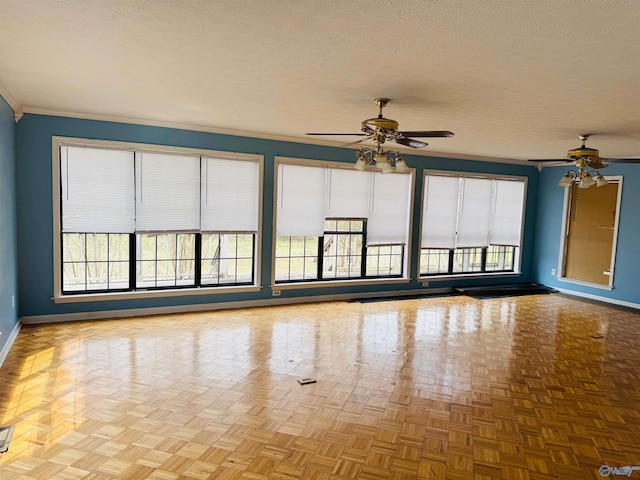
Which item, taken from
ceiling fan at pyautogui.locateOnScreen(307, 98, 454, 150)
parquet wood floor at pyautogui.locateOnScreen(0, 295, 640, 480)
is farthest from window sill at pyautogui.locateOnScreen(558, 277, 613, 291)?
ceiling fan at pyautogui.locateOnScreen(307, 98, 454, 150)

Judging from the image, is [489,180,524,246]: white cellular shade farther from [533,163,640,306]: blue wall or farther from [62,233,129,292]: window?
[62,233,129,292]: window

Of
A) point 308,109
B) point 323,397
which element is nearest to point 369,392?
point 323,397

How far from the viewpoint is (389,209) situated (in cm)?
720

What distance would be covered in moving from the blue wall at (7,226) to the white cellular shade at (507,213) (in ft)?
24.2

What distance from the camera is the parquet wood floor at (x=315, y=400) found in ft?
8.50

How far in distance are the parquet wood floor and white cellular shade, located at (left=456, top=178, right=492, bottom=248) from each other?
8.50ft

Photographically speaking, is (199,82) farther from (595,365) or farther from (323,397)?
(595,365)

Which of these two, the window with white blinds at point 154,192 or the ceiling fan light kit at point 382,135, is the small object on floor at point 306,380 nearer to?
the ceiling fan light kit at point 382,135

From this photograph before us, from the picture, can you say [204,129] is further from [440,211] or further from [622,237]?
[622,237]

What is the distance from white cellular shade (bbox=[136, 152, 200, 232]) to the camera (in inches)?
215

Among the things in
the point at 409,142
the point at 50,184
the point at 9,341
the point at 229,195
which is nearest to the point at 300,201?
the point at 229,195

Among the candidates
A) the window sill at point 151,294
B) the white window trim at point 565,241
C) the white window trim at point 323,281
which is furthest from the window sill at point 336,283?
the white window trim at point 565,241

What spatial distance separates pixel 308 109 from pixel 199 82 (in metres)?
1.21

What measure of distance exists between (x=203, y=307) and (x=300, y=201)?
2.06 m
